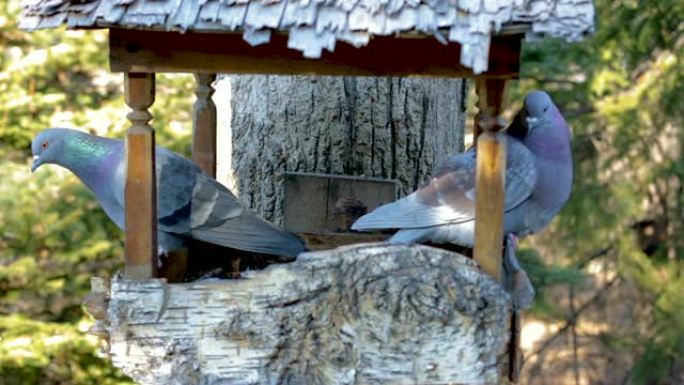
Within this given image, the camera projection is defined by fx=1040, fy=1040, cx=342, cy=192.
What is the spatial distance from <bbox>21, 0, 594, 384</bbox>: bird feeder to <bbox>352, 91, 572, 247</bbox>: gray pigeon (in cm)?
21

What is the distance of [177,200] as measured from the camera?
3.29 metres

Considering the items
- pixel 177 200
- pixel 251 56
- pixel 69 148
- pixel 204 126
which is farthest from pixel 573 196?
pixel 251 56

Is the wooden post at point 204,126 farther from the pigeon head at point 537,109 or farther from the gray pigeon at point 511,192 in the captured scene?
the pigeon head at point 537,109

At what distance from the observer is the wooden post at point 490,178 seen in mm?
2812

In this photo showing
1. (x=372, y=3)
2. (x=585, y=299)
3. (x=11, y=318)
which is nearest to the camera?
(x=372, y=3)

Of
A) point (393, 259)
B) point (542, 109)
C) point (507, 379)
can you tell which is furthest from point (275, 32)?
point (507, 379)

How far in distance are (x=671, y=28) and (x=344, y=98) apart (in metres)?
3.18

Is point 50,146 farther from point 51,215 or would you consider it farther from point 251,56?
point 51,215

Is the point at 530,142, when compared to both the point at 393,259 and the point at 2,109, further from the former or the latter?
the point at 2,109

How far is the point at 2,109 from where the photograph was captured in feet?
21.6

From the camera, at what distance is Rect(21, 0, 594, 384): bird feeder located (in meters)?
2.84

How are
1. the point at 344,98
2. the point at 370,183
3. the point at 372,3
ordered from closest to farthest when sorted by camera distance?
the point at 372,3
the point at 370,183
the point at 344,98

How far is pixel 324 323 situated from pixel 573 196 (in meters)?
5.18

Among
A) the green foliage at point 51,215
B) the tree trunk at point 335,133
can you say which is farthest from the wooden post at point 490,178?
the green foliage at point 51,215
